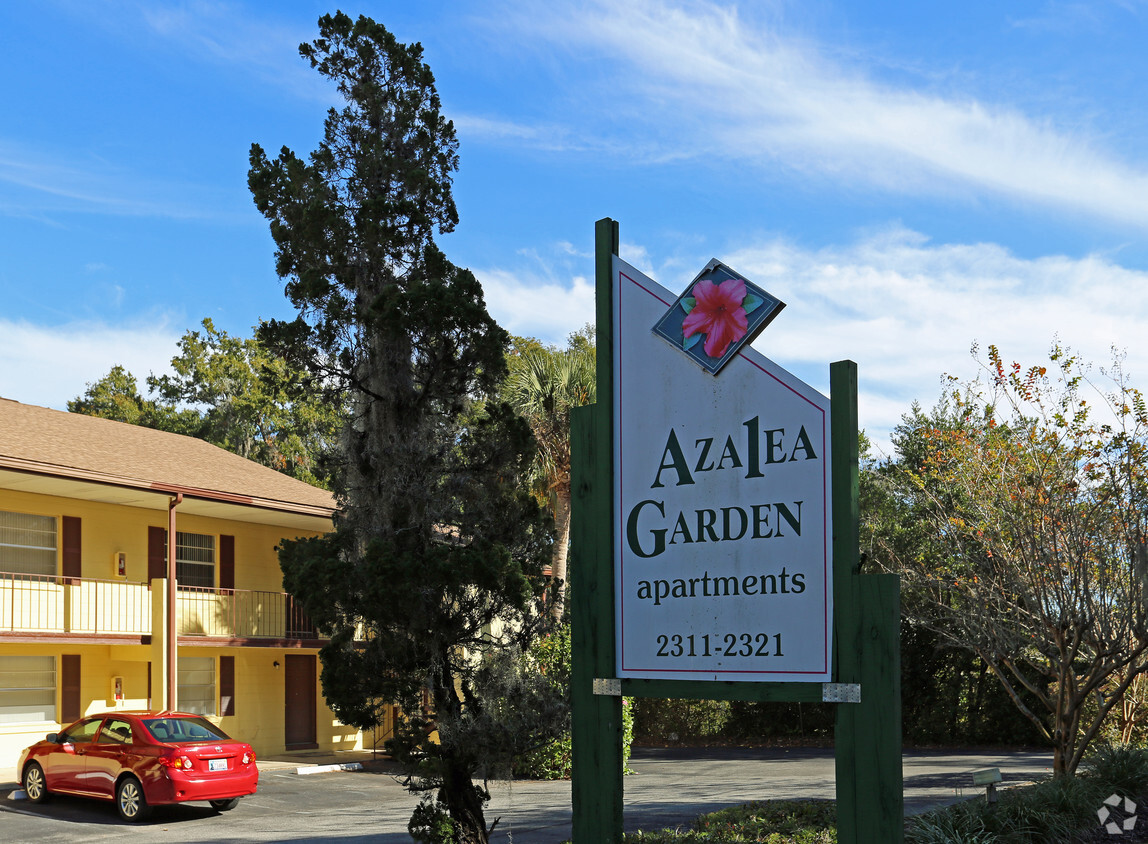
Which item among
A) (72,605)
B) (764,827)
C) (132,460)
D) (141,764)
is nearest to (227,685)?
(72,605)

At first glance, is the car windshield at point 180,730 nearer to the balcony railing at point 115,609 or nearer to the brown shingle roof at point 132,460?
the balcony railing at point 115,609

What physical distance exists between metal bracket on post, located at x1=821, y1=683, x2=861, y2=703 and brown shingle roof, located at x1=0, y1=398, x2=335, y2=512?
15.5 m

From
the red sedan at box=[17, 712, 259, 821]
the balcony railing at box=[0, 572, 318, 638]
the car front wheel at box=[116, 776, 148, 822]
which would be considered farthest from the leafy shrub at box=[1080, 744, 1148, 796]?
the balcony railing at box=[0, 572, 318, 638]

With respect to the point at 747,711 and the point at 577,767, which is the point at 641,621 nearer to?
the point at 577,767

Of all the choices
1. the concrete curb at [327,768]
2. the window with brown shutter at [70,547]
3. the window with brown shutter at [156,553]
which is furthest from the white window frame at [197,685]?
the concrete curb at [327,768]

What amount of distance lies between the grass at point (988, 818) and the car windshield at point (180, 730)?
751cm

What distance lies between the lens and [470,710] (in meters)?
9.77

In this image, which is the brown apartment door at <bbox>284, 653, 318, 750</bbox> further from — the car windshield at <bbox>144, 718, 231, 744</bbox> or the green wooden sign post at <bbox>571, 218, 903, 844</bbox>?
the green wooden sign post at <bbox>571, 218, 903, 844</bbox>

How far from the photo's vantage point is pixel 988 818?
9984 mm

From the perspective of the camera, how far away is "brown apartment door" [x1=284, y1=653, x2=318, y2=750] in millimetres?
Result: 24906

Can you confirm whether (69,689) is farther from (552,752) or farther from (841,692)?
(841,692)

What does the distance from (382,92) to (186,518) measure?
49.7 ft

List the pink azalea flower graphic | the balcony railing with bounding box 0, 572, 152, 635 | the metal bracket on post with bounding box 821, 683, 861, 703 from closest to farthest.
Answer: the metal bracket on post with bounding box 821, 683, 861, 703
the pink azalea flower graphic
the balcony railing with bounding box 0, 572, 152, 635

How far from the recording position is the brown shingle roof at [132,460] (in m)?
18.9
